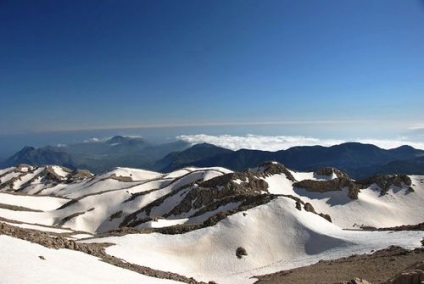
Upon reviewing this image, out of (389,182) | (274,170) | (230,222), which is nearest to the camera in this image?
(230,222)

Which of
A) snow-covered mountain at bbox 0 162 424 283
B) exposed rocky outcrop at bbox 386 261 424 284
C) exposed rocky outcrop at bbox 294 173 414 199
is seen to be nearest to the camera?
exposed rocky outcrop at bbox 386 261 424 284

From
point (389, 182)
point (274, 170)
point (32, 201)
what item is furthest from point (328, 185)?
point (32, 201)

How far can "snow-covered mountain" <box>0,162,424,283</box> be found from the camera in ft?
131

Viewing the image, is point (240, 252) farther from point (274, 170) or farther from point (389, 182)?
point (389, 182)

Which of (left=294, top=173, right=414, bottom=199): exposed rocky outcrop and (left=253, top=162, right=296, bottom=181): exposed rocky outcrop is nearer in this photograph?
(left=294, top=173, right=414, bottom=199): exposed rocky outcrop

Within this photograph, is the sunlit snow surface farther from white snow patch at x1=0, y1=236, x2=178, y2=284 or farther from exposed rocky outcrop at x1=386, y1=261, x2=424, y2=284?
exposed rocky outcrop at x1=386, y1=261, x2=424, y2=284

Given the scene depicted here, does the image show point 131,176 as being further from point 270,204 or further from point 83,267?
point 83,267

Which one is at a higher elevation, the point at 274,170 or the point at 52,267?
the point at 52,267

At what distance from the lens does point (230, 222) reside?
171 feet

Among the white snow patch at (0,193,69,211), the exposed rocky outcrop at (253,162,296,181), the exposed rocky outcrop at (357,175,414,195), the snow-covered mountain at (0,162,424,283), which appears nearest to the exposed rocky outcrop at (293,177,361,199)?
the snow-covered mountain at (0,162,424,283)

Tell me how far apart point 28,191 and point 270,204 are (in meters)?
160

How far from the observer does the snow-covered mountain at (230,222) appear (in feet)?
131

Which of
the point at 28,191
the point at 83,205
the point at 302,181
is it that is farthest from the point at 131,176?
the point at 302,181

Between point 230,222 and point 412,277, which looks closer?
point 412,277
